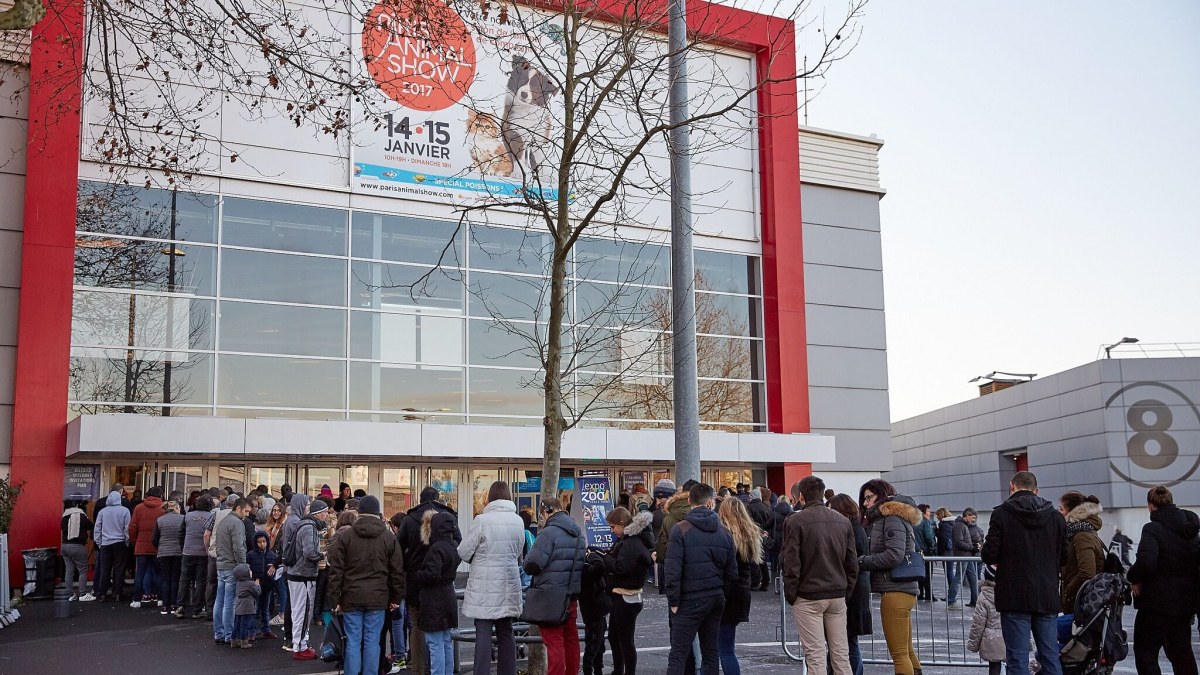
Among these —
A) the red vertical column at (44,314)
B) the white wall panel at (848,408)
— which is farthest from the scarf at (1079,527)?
the white wall panel at (848,408)

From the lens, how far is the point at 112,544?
17406mm

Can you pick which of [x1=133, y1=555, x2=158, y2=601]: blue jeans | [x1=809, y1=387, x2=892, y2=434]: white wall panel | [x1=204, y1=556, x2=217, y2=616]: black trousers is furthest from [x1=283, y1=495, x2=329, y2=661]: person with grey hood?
[x1=809, y1=387, x2=892, y2=434]: white wall panel

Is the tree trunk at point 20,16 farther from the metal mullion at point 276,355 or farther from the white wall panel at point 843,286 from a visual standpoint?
the white wall panel at point 843,286

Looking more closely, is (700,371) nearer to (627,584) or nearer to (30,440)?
(30,440)

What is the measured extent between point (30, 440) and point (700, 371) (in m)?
14.9

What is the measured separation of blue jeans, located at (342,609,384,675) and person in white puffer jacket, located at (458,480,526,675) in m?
1.09

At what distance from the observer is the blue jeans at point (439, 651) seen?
9867 millimetres

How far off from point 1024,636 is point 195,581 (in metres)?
11.7

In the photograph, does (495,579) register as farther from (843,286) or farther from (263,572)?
(843,286)

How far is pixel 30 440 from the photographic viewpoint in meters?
19.4

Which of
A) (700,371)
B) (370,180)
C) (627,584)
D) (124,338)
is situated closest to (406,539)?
(627,584)

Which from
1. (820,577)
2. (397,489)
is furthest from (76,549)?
(820,577)

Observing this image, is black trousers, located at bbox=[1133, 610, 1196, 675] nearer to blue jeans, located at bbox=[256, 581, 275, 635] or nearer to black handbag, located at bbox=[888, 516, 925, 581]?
black handbag, located at bbox=[888, 516, 925, 581]

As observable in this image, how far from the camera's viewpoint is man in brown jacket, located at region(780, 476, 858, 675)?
28.2ft
